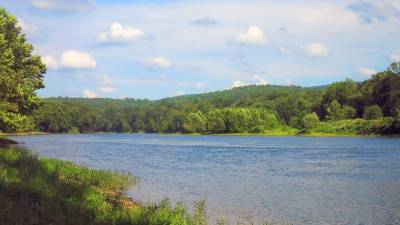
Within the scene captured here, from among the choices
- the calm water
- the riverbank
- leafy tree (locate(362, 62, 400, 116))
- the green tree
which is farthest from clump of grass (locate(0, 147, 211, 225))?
leafy tree (locate(362, 62, 400, 116))

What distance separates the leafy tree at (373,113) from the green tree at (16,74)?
462ft

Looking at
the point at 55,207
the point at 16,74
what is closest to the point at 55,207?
the point at 55,207

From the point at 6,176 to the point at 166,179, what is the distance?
2524cm

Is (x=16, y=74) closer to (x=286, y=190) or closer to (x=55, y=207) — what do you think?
(x=286, y=190)

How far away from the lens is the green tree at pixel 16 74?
58122 mm

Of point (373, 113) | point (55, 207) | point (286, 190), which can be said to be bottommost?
point (286, 190)

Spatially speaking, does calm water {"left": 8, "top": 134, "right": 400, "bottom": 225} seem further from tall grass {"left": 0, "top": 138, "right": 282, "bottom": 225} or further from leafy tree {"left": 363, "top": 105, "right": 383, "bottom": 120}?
leafy tree {"left": 363, "top": 105, "right": 383, "bottom": 120}

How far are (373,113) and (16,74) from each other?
5898 inches

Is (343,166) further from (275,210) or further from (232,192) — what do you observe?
(275,210)

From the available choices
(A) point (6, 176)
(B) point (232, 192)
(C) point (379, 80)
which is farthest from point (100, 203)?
(C) point (379, 80)

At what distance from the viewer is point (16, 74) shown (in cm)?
6494

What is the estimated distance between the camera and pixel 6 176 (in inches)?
834

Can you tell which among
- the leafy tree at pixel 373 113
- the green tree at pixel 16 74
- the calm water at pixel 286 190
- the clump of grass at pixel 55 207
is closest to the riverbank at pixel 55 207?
the clump of grass at pixel 55 207

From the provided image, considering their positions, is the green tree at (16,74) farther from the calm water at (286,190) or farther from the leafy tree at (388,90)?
the leafy tree at (388,90)
